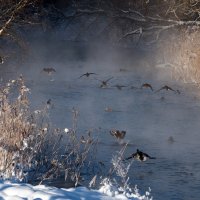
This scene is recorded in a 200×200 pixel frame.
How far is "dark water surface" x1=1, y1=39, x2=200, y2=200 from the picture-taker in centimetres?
773

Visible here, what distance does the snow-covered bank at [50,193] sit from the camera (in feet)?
16.6

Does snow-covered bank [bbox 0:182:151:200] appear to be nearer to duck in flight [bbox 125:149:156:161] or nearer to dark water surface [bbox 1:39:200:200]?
dark water surface [bbox 1:39:200:200]

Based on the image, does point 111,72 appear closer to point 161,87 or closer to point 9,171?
point 161,87

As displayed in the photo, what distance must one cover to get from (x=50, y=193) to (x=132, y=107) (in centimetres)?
767

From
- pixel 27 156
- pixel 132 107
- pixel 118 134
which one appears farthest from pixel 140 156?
pixel 132 107

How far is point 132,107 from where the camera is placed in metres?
12.8

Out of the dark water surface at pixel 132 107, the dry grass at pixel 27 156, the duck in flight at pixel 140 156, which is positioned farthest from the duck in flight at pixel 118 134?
the dry grass at pixel 27 156

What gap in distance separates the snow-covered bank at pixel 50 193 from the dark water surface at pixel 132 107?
1094 millimetres

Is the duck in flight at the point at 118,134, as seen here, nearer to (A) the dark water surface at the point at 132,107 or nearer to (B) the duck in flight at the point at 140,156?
(A) the dark water surface at the point at 132,107

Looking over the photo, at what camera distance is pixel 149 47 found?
21.5 m

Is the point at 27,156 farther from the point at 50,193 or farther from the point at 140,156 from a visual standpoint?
the point at 50,193

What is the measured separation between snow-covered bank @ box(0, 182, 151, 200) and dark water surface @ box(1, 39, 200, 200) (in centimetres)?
109

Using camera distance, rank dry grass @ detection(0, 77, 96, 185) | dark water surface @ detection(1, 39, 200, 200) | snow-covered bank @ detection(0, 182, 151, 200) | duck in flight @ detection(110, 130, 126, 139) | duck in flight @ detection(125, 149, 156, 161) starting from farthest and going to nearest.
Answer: duck in flight @ detection(110, 130, 126, 139) < duck in flight @ detection(125, 149, 156, 161) < dark water surface @ detection(1, 39, 200, 200) < dry grass @ detection(0, 77, 96, 185) < snow-covered bank @ detection(0, 182, 151, 200)

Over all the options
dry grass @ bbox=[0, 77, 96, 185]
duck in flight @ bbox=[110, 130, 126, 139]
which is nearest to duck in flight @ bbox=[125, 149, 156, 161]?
dry grass @ bbox=[0, 77, 96, 185]
